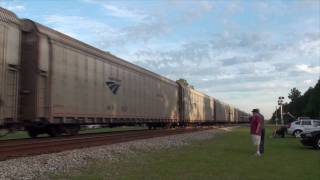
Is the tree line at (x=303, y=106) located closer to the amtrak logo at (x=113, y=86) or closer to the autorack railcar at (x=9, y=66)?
the amtrak logo at (x=113, y=86)

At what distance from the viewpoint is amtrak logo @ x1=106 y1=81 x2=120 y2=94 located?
1076 inches

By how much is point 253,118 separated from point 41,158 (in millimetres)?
8500

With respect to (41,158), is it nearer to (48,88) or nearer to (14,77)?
(14,77)

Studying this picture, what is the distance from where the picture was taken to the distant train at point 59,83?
1753 centimetres

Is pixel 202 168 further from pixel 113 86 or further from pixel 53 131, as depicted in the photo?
pixel 113 86

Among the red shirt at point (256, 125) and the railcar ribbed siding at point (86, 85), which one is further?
the railcar ribbed siding at point (86, 85)

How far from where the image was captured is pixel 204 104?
6191cm

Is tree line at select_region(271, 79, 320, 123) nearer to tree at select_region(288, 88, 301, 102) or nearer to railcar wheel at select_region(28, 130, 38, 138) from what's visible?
tree at select_region(288, 88, 301, 102)

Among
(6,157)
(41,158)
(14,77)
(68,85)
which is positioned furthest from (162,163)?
(68,85)

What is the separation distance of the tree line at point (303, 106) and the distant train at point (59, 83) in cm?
3468

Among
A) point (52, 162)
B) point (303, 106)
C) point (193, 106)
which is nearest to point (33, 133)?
point (52, 162)

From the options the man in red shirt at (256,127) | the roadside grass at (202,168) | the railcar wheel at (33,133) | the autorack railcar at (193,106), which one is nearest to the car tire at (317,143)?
the man in red shirt at (256,127)

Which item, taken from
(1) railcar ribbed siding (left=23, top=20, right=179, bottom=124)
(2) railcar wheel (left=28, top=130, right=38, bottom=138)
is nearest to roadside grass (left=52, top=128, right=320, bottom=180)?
(1) railcar ribbed siding (left=23, top=20, right=179, bottom=124)

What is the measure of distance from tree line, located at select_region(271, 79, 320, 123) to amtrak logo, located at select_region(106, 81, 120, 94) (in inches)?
1429
